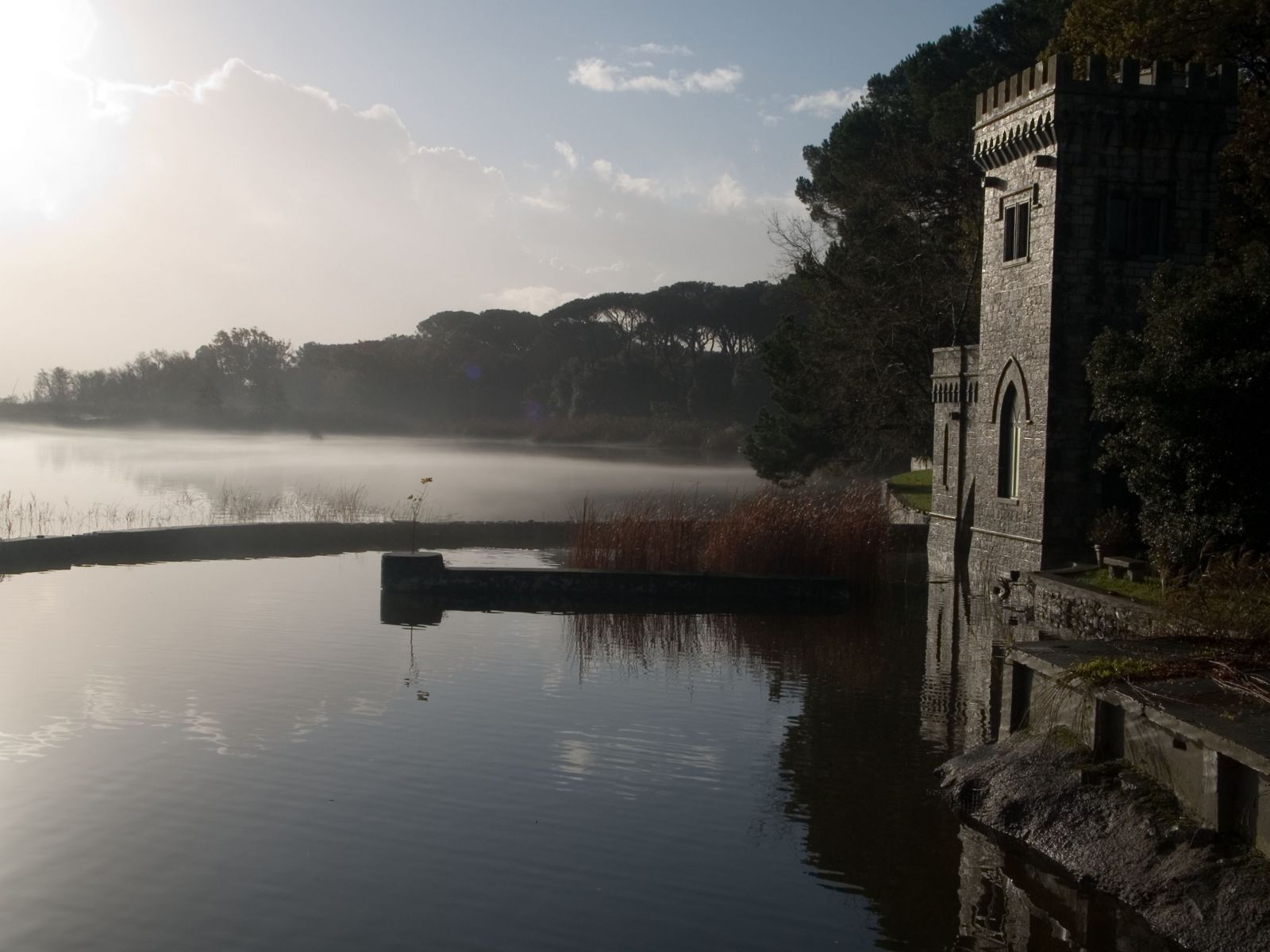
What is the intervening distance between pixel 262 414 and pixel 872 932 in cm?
6327

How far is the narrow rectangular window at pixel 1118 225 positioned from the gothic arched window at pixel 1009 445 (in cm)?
246

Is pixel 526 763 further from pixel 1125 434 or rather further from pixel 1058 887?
pixel 1125 434

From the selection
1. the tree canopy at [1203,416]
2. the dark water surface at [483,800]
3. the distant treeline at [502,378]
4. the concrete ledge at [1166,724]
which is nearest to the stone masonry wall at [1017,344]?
the tree canopy at [1203,416]

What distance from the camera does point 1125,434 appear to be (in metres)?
14.2

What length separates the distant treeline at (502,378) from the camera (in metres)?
63.8

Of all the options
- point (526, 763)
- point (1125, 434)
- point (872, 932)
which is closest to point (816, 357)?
point (1125, 434)

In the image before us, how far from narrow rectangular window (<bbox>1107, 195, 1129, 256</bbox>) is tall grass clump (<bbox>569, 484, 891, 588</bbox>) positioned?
4.87 meters

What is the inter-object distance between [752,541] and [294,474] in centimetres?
2497

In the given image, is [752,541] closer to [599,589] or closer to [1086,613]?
[599,589]

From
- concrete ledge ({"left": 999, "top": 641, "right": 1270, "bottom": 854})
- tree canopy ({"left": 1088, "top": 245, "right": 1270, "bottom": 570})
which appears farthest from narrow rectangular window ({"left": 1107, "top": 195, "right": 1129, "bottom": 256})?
concrete ledge ({"left": 999, "top": 641, "right": 1270, "bottom": 854})

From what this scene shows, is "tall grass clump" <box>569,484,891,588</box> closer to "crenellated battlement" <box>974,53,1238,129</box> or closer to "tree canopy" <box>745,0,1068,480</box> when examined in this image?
"crenellated battlement" <box>974,53,1238,129</box>

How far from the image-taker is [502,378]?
7312 centimetres

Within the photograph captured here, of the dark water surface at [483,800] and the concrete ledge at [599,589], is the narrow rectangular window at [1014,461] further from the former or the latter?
the dark water surface at [483,800]

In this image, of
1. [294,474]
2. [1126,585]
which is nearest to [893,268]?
[1126,585]
